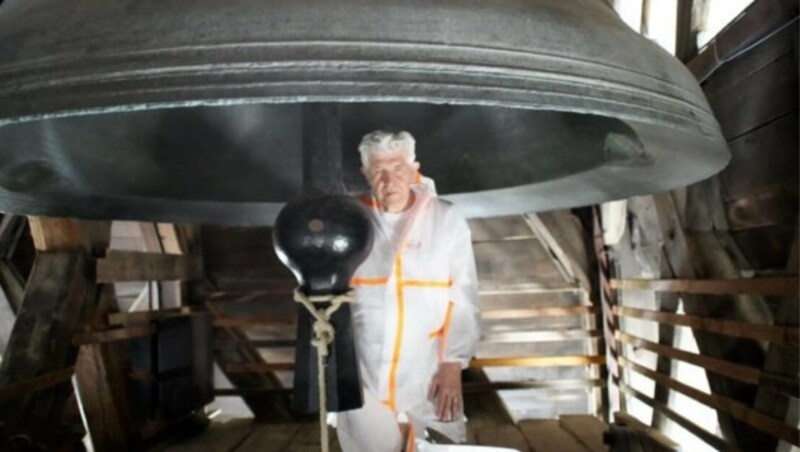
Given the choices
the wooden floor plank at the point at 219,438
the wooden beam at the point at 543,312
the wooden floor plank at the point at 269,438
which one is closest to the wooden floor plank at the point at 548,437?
the wooden beam at the point at 543,312

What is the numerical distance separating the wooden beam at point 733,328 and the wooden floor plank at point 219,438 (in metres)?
1.70

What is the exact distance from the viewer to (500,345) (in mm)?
2979

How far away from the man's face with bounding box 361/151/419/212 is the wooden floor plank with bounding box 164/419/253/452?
1.86 metres

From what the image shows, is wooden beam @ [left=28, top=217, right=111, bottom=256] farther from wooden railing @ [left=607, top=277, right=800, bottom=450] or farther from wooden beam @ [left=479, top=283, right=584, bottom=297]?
wooden railing @ [left=607, top=277, right=800, bottom=450]

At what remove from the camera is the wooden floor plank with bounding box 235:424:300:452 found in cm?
238

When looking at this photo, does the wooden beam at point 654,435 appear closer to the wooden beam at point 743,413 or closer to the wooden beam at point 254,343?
the wooden beam at point 743,413

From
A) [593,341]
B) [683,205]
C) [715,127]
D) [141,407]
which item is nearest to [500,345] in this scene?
[593,341]

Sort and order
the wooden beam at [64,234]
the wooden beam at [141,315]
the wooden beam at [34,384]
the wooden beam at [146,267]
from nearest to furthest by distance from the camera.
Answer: the wooden beam at [34,384], the wooden beam at [64,234], the wooden beam at [146,267], the wooden beam at [141,315]

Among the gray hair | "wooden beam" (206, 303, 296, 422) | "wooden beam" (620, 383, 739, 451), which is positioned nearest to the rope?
the gray hair

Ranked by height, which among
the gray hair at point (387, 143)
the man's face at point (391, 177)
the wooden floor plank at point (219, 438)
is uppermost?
the gray hair at point (387, 143)

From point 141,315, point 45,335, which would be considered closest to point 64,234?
point 45,335

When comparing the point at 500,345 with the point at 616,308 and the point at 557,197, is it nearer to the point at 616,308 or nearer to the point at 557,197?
the point at 616,308

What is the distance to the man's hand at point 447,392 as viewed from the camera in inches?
36.0

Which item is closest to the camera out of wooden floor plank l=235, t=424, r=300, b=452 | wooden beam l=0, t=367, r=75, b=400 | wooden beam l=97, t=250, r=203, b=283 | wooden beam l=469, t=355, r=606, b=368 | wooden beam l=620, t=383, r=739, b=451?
wooden beam l=620, t=383, r=739, b=451
